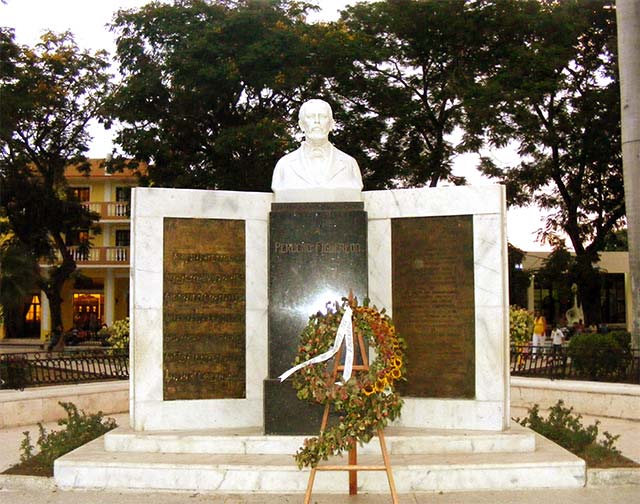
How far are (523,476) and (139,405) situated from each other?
13.9ft

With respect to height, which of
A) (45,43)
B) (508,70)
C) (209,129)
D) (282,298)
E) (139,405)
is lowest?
(139,405)

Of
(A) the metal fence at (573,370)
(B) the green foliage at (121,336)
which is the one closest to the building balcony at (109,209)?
(B) the green foliage at (121,336)

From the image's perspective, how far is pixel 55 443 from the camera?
8641mm

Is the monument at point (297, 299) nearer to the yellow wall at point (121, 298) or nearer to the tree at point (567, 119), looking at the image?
the tree at point (567, 119)

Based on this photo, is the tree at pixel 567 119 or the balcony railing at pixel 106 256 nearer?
the tree at pixel 567 119

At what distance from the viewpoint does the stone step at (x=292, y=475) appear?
24.4 ft

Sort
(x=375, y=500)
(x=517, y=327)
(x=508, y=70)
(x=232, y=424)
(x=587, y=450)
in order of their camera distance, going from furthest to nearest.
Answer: (x=508, y=70)
(x=517, y=327)
(x=232, y=424)
(x=587, y=450)
(x=375, y=500)

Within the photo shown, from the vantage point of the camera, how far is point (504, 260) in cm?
889

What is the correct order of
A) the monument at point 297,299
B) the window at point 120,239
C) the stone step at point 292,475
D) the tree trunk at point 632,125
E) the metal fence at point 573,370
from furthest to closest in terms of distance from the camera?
the window at point 120,239, the tree trunk at point 632,125, the metal fence at point 573,370, the monument at point 297,299, the stone step at point 292,475

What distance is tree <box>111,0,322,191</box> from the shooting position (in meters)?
26.1

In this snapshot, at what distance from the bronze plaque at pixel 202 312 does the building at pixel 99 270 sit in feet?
128

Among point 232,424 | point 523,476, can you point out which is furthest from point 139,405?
point 523,476

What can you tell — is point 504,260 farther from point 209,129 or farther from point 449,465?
point 209,129

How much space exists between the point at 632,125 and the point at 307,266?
1067 cm
